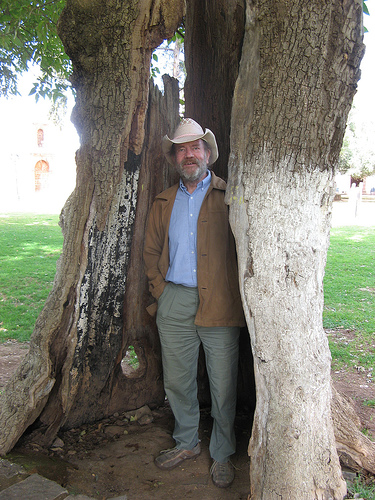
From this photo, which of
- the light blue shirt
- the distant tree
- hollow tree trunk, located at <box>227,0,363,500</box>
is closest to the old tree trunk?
hollow tree trunk, located at <box>227,0,363,500</box>

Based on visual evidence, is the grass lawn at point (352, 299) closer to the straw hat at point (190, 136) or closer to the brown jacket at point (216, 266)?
the brown jacket at point (216, 266)

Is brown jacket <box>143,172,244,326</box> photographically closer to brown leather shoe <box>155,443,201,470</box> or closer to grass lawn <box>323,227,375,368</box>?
brown leather shoe <box>155,443,201,470</box>

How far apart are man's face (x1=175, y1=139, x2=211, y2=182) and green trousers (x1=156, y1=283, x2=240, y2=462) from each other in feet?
2.91

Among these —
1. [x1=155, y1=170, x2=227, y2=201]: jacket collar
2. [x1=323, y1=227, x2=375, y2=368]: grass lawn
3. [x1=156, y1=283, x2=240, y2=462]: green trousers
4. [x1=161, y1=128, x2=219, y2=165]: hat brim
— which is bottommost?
[x1=323, y1=227, x2=375, y2=368]: grass lawn

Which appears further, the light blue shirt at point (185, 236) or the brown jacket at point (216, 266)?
the light blue shirt at point (185, 236)

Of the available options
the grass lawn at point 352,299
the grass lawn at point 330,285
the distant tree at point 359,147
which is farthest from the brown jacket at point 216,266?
the distant tree at point 359,147

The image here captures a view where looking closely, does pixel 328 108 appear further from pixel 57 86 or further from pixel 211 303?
pixel 57 86

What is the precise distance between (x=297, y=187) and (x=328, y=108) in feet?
1.75

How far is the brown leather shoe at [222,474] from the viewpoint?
3.12m

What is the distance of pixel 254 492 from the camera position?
Result: 2.68 meters

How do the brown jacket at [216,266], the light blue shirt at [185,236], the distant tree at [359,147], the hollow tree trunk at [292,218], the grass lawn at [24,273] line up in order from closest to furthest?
1. the hollow tree trunk at [292,218]
2. the brown jacket at [216,266]
3. the light blue shirt at [185,236]
4. the grass lawn at [24,273]
5. the distant tree at [359,147]

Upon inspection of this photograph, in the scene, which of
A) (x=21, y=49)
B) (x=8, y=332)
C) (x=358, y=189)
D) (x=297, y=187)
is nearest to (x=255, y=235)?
(x=297, y=187)

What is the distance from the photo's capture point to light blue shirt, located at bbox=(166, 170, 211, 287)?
130 inches

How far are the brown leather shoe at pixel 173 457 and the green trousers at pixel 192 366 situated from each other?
4 centimetres
